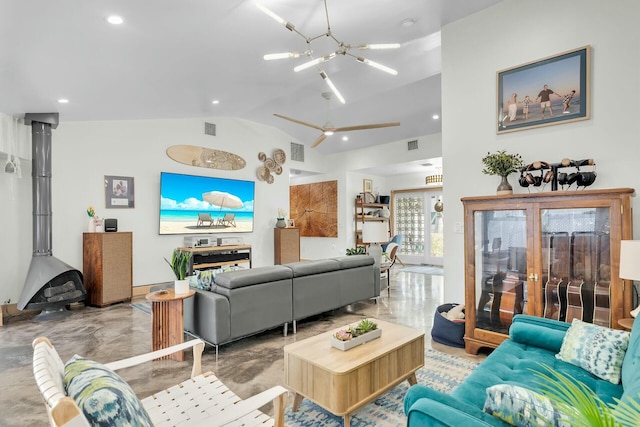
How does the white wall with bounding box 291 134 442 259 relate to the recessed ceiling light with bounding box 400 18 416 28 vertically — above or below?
below

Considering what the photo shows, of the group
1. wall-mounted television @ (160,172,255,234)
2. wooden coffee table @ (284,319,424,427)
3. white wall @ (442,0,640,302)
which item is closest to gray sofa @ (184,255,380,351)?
wooden coffee table @ (284,319,424,427)

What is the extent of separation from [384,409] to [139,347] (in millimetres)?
2543

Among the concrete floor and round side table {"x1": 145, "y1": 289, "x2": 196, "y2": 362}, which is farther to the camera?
round side table {"x1": 145, "y1": 289, "x2": 196, "y2": 362}

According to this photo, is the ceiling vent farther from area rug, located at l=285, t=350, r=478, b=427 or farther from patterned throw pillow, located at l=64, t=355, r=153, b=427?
patterned throw pillow, located at l=64, t=355, r=153, b=427

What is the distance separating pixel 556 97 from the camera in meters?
3.15

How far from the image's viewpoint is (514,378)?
1.86 m

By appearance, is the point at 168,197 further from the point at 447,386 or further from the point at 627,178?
the point at 627,178

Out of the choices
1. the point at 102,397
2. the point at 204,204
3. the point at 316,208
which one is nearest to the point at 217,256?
the point at 204,204

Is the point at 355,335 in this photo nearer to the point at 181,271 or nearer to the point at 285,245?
the point at 181,271

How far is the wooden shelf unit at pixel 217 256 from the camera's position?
645 cm

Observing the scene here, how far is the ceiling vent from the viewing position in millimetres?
8766

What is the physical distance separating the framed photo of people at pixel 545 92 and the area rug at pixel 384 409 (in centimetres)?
236

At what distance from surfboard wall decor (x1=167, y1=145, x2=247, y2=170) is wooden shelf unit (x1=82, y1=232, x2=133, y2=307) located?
1.85m

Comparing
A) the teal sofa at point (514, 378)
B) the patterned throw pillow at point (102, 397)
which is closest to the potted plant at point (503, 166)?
the teal sofa at point (514, 378)
